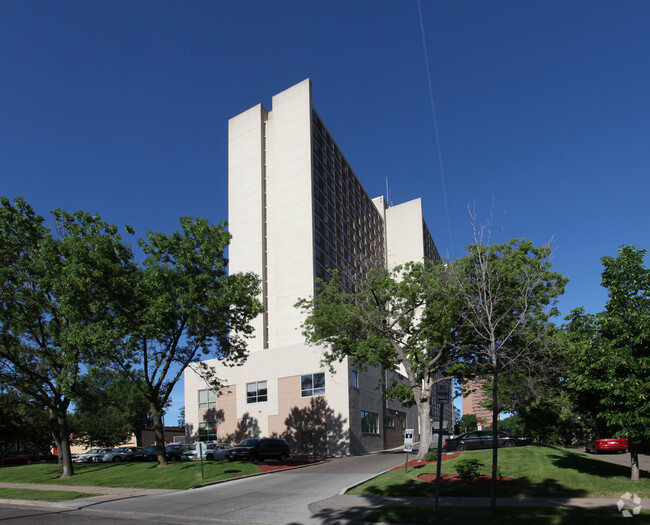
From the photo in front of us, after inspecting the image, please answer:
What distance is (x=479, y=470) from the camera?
56.6 ft

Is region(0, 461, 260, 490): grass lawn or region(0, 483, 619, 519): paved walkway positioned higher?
region(0, 483, 619, 519): paved walkway

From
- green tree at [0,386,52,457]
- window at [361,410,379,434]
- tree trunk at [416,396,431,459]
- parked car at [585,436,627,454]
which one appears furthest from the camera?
window at [361,410,379,434]

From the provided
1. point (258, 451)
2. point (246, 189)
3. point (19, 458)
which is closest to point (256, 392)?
point (258, 451)

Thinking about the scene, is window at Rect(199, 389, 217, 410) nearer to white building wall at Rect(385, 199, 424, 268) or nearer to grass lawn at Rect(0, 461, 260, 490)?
grass lawn at Rect(0, 461, 260, 490)

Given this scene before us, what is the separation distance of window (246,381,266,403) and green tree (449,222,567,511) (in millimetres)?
22097

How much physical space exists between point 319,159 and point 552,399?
44790 millimetres

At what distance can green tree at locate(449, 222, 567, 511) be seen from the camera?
17.1m

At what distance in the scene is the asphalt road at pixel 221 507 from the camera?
39.1 feet

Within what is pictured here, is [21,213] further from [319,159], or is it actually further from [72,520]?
[319,159]

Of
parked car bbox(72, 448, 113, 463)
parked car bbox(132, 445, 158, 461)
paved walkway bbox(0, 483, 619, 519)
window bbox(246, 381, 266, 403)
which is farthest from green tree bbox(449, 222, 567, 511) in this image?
parked car bbox(72, 448, 113, 463)

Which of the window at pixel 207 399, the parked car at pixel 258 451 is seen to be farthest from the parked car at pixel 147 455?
the parked car at pixel 258 451

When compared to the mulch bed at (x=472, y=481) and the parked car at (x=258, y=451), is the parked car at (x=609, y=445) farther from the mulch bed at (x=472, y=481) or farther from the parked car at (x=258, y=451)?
the parked car at (x=258, y=451)

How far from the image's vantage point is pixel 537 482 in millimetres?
14773

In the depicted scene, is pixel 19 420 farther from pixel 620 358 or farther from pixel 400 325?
pixel 620 358
